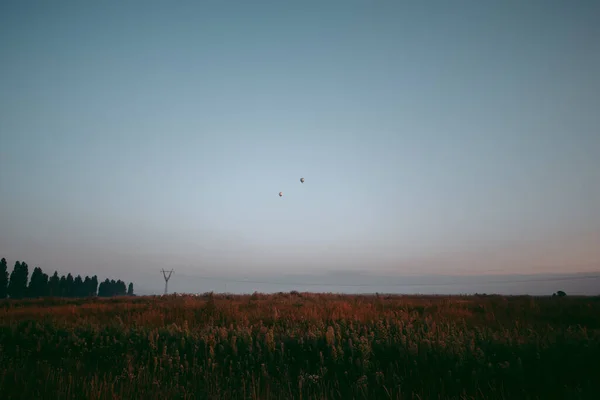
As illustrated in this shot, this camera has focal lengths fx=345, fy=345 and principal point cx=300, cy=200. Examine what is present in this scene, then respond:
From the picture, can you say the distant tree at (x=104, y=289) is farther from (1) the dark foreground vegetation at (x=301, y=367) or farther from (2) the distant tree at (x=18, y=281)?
(1) the dark foreground vegetation at (x=301, y=367)

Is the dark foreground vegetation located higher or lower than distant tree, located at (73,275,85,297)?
higher

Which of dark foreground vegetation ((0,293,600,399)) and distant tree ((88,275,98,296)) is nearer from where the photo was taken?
dark foreground vegetation ((0,293,600,399))

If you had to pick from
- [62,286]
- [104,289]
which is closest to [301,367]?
[62,286]

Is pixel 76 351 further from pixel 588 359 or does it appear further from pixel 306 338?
pixel 588 359

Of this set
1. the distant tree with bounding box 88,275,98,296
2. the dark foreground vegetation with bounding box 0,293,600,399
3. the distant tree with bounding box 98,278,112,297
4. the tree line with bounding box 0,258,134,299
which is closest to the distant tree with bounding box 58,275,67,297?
the tree line with bounding box 0,258,134,299

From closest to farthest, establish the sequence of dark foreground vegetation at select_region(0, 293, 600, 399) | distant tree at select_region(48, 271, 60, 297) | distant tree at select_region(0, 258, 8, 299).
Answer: dark foreground vegetation at select_region(0, 293, 600, 399) < distant tree at select_region(0, 258, 8, 299) < distant tree at select_region(48, 271, 60, 297)

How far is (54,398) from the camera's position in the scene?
193 inches

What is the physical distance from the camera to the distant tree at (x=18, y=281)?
259 feet

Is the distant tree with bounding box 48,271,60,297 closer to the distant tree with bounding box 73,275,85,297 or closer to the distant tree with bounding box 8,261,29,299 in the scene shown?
the distant tree with bounding box 8,261,29,299

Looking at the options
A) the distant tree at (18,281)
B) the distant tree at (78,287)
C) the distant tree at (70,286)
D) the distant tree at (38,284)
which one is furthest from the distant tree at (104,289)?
the distant tree at (18,281)

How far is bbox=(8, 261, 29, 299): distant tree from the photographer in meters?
79.0

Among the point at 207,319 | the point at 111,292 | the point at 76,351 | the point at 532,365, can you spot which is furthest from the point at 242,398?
the point at 111,292

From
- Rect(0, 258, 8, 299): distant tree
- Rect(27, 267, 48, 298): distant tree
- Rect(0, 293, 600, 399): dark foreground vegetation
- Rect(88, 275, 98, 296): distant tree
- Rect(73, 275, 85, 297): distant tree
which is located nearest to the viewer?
Rect(0, 293, 600, 399): dark foreground vegetation

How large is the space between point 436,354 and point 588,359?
96.8 inches
